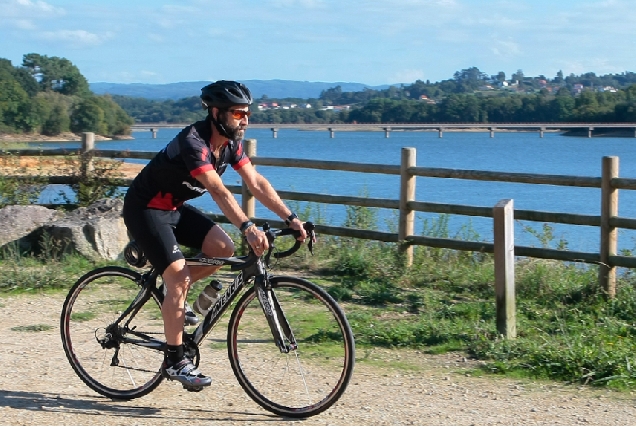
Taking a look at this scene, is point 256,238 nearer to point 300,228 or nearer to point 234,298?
point 300,228

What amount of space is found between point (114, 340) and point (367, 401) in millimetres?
1632

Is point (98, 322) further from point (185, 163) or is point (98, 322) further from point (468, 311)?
point (468, 311)

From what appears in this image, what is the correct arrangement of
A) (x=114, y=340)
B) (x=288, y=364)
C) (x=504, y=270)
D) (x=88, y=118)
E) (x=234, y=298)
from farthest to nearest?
1. (x=88, y=118)
2. (x=504, y=270)
3. (x=114, y=340)
4. (x=288, y=364)
5. (x=234, y=298)

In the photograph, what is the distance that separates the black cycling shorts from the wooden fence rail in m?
4.68

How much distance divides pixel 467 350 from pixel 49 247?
5811 millimetres

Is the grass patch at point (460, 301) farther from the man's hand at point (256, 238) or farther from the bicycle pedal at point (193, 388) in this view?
the man's hand at point (256, 238)

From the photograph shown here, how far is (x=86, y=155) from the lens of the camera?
43.5 feet

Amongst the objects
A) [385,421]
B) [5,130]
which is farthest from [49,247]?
[5,130]

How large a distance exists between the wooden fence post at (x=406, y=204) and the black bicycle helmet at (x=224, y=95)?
5353mm

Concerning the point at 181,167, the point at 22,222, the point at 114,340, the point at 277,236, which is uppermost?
the point at 181,167

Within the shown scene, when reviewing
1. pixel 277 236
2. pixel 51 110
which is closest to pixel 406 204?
pixel 277 236

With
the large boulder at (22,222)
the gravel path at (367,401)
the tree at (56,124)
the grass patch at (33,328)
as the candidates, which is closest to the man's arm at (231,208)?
the gravel path at (367,401)

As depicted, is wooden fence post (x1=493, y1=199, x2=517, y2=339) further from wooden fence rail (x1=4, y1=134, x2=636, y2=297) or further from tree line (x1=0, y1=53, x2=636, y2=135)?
tree line (x1=0, y1=53, x2=636, y2=135)

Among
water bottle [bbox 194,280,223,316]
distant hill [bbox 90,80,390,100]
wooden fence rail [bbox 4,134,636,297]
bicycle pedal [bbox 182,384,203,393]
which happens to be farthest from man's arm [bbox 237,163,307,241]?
distant hill [bbox 90,80,390,100]
